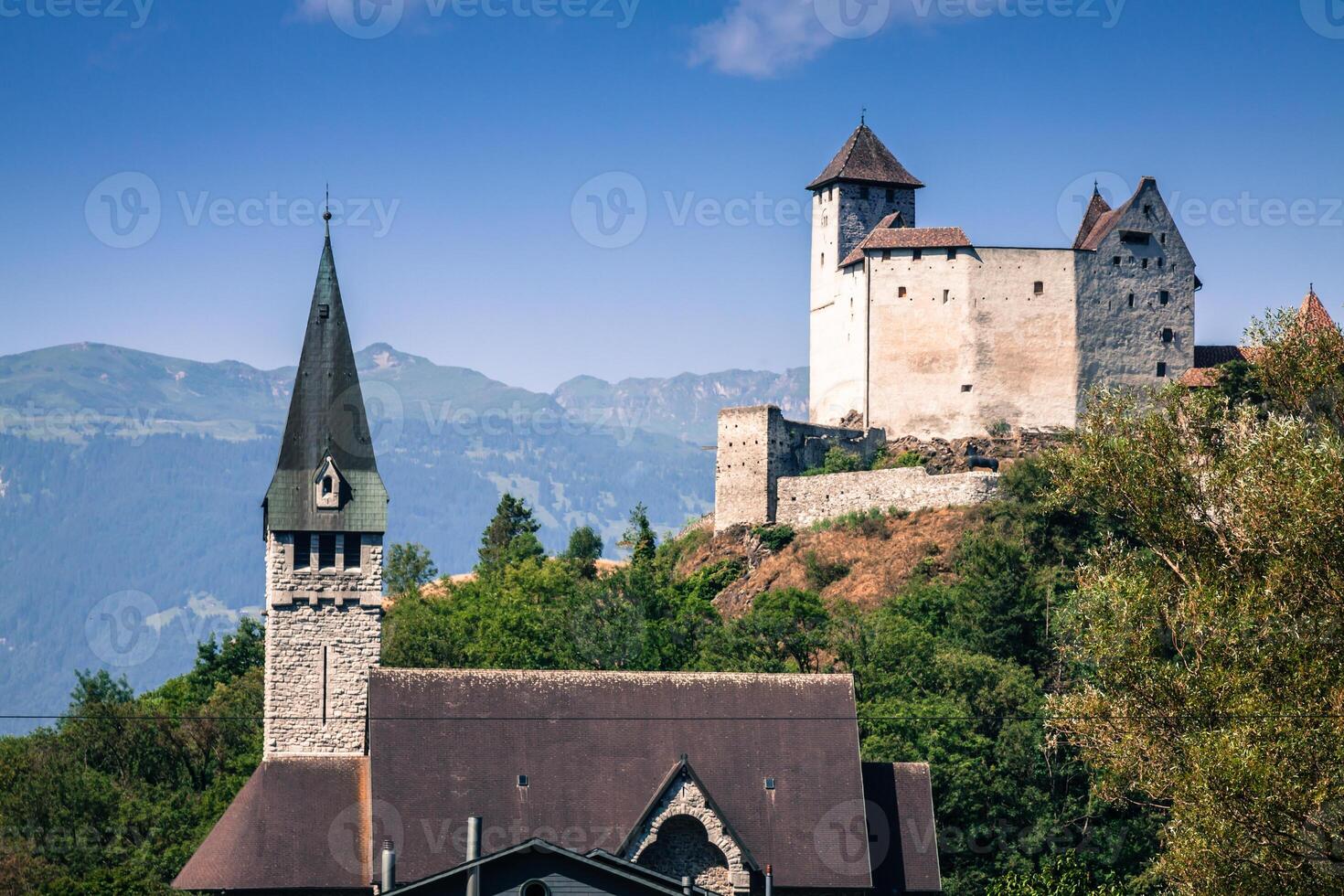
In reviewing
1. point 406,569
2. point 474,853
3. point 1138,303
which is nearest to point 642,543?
point 1138,303

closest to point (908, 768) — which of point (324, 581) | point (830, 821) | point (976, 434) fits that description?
point (830, 821)

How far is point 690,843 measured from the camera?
148 ft

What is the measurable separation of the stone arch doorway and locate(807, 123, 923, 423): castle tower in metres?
52.3

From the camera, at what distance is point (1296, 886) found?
33500mm

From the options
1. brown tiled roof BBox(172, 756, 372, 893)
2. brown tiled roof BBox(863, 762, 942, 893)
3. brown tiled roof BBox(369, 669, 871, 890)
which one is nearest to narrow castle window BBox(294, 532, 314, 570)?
brown tiled roof BBox(369, 669, 871, 890)

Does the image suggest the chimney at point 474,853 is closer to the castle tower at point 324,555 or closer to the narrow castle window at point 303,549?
the castle tower at point 324,555

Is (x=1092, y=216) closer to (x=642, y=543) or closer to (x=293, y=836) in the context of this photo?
(x=642, y=543)

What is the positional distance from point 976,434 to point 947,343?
4491mm

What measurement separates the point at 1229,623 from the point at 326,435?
22911 mm

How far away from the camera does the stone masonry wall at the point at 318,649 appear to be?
46406mm

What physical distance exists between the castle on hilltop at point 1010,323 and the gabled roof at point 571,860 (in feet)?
178

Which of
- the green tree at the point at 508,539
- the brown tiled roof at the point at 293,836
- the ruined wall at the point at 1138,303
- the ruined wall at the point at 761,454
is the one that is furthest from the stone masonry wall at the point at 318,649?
the ruined wall at the point at 1138,303

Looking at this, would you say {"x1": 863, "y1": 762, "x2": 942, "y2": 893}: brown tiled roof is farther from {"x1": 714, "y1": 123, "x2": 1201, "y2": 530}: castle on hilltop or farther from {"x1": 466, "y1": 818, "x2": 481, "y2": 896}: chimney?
{"x1": 714, "y1": 123, "x2": 1201, "y2": 530}: castle on hilltop

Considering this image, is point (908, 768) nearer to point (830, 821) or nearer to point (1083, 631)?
point (830, 821)
